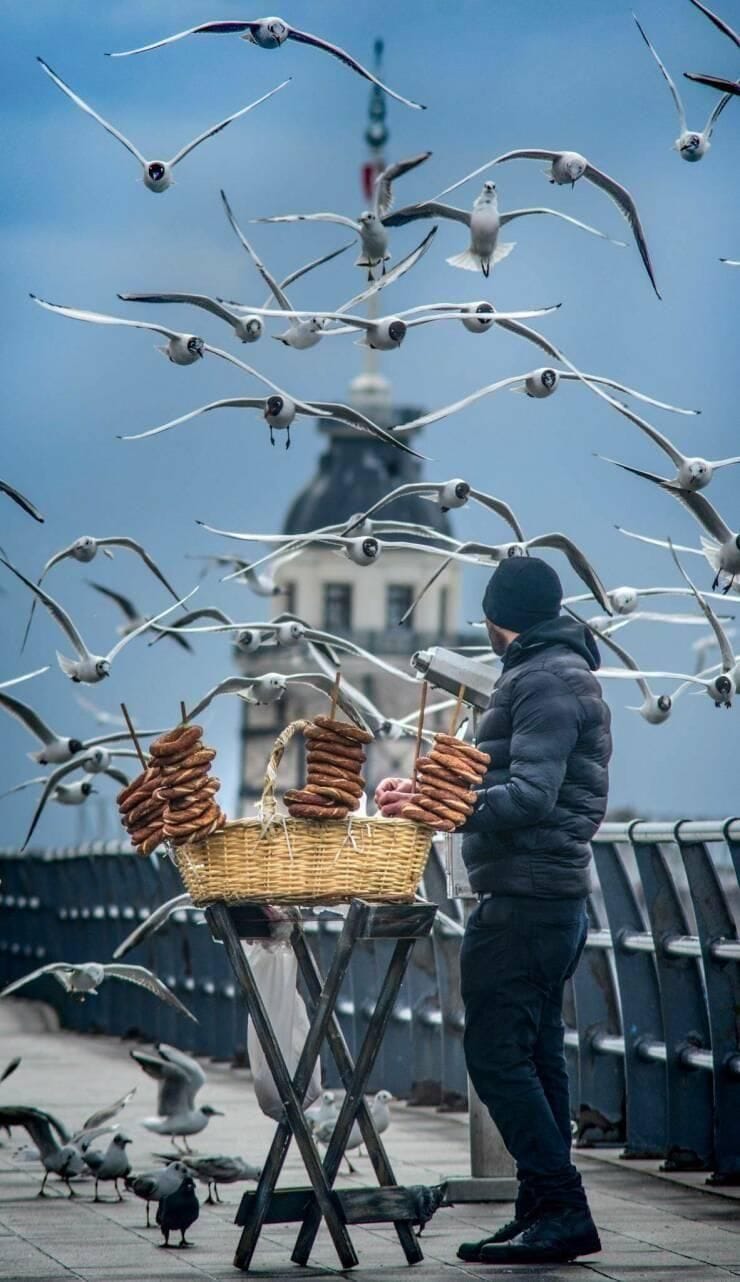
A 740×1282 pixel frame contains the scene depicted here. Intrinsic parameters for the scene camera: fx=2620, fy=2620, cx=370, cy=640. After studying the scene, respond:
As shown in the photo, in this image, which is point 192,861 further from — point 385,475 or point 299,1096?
point 385,475

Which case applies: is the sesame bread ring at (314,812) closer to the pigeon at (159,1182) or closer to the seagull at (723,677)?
the pigeon at (159,1182)

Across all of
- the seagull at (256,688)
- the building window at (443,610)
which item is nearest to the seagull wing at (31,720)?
the seagull at (256,688)

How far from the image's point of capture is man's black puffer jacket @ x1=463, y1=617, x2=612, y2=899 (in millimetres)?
7426

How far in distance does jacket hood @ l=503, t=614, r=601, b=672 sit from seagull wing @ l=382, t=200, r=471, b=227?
11.1 ft

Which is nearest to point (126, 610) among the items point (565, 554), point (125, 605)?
point (125, 605)

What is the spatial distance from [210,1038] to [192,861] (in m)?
9.73

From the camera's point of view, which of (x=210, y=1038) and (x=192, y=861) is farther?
(x=210, y=1038)

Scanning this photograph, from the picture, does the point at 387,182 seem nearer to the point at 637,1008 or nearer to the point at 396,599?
the point at 637,1008

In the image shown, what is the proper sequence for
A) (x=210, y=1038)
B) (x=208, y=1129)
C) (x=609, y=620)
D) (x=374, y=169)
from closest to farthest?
1. (x=208, y=1129)
2. (x=609, y=620)
3. (x=210, y=1038)
4. (x=374, y=169)

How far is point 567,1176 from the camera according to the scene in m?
7.51

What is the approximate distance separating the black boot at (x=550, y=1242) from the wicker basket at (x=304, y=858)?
104cm

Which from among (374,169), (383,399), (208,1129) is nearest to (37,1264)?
(208,1129)

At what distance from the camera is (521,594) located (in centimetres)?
775

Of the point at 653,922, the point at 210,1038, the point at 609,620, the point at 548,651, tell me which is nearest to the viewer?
the point at 548,651
